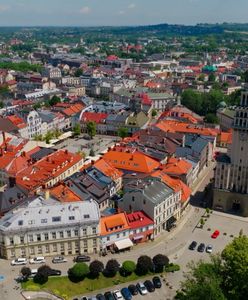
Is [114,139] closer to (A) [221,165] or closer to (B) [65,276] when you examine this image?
(A) [221,165]

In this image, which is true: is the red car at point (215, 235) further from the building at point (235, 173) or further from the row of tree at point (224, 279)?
the row of tree at point (224, 279)

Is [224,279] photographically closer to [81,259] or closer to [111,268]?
[111,268]

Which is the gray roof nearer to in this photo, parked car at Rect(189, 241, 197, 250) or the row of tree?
parked car at Rect(189, 241, 197, 250)

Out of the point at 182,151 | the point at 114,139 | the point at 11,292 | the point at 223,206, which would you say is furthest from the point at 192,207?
the point at 114,139

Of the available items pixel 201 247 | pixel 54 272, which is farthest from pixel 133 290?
pixel 201 247

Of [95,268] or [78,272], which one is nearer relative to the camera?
[78,272]

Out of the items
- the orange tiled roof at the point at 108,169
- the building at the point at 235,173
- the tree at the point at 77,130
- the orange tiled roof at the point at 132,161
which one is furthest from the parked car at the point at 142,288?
the tree at the point at 77,130
